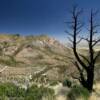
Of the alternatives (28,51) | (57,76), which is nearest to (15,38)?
(28,51)

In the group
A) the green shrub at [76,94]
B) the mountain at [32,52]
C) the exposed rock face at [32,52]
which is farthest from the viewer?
the exposed rock face at [32,52]

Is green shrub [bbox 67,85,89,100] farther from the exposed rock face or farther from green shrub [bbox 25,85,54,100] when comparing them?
the exposed rock face

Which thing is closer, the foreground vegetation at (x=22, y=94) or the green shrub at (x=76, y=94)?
the foreground vegetation at (x=22, y=94)

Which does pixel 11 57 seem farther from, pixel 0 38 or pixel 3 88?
pixel 3 88

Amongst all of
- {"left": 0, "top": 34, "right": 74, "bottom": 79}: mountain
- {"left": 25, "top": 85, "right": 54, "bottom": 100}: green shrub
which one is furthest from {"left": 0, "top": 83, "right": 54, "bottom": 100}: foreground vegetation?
{"left": 0, "top": 34, "right": 74, "bottom": 79}: mountain

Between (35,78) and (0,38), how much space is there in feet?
106

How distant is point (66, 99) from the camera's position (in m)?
22.2

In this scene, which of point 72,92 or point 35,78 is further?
point 35,78

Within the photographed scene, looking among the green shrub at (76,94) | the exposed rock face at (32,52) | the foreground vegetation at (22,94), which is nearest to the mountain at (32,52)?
the exposed rock face at (32,52)

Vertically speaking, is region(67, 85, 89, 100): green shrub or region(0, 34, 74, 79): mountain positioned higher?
region(0, 34, 74, 79): mountain

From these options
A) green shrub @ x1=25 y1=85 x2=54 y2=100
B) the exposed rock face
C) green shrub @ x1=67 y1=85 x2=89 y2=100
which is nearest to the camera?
green shrub @ x1=25 y1=85 x2=54 y2=100

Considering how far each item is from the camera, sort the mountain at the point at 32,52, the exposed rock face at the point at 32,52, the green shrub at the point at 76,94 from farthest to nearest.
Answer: the exposed rock face at the point at 32,52
the mountain at the point at 32,52
the green shrub at the point at 76,94

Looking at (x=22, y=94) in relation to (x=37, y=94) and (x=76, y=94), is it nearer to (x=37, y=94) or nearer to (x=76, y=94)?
(x=37, y=94)

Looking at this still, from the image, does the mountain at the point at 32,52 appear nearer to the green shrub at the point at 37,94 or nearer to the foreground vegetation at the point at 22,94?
the green shrub at the point at 37,94
